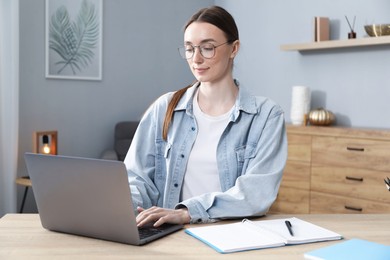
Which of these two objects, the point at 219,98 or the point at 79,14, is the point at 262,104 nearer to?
the point at 219,98

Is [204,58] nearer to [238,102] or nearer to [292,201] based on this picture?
[238,102]

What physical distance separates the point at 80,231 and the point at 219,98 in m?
0.76

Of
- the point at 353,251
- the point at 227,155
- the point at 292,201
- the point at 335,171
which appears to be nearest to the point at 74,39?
the point at 292,201

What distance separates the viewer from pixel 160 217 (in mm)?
1576

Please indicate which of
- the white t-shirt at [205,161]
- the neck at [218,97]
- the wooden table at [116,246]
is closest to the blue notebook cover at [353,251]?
the wooden table at [116,246]

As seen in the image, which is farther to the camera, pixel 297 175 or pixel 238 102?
pixel 297 175

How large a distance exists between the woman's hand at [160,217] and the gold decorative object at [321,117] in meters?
2.84

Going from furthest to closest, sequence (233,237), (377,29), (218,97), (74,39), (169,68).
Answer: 1. (169,68)
2. (74,39)
3. (377,29)
4. (218,97)
5. (233,237)

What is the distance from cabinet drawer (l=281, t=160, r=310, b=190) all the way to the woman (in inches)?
90.0

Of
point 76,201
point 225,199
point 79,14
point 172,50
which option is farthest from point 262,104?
point 172,50

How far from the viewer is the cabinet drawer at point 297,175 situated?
4.19m

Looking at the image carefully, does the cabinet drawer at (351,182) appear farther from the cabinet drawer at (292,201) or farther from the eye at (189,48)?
the eye at (189,48)

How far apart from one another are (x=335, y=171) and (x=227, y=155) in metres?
2.26

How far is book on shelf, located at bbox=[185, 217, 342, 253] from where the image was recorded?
1.40 m
